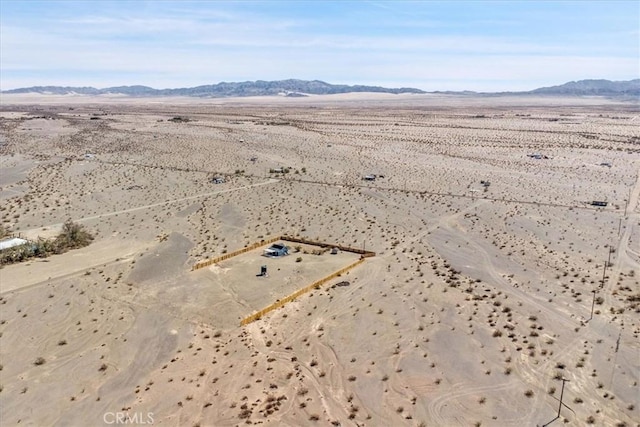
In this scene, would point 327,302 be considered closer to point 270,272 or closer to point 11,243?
point 270,272

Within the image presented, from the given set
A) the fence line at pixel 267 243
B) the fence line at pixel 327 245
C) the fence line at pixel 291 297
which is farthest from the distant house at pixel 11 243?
the fence line at pixel 291 297

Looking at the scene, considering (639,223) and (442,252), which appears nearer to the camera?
(442,252)

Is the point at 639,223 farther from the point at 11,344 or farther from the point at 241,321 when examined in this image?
the point at 11,344

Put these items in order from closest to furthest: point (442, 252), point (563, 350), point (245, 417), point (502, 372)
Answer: point (245, 417) → point (502, 372) → point (563, 350) → point (442, 252)

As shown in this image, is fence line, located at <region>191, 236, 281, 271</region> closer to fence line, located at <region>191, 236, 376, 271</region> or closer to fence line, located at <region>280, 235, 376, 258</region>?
fence line, located at <region>191, 236, 376, 271</region>

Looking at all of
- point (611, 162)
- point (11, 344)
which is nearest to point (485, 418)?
point (11, 344)

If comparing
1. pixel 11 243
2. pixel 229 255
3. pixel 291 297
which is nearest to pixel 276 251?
pixel 229 255
